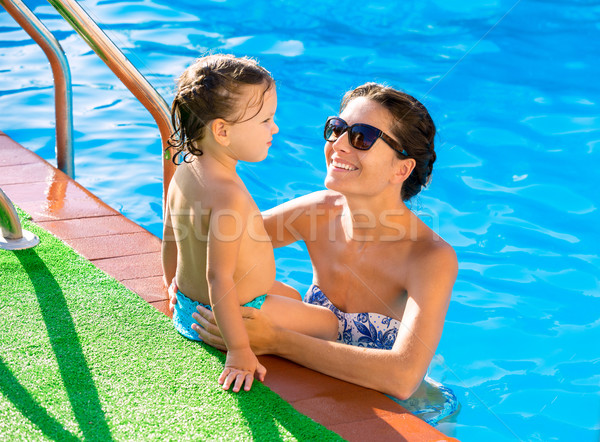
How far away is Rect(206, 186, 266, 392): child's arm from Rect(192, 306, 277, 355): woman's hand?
0.15 metres

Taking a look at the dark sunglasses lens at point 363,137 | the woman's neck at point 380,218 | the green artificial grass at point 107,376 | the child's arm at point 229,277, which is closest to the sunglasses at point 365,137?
the dark sunglasses lens at point 363,137

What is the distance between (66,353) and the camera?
2.93 metres

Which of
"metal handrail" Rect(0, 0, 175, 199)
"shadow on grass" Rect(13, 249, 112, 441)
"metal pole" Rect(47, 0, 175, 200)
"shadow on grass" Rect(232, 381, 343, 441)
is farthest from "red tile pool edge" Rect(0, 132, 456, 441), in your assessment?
"metal pole" Rect(47, 0, 175, 200)

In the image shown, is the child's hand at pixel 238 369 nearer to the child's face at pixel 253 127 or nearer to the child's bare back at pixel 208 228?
the child's bare back at pixel 208 228

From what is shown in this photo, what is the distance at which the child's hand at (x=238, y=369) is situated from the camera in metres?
2.76

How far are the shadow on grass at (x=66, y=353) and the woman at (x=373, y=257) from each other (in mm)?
539

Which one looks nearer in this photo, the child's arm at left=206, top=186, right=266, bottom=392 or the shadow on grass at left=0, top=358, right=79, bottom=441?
the shadow on grass at left=0, top=358, right=79, bottom=441

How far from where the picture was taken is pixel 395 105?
3.16 meters

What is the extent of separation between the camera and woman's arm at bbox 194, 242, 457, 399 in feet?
9.29

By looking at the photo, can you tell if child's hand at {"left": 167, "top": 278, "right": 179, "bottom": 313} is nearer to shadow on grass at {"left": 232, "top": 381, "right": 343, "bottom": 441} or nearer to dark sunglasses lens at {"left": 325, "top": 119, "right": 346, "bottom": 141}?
shadow on grass at {"left": 232, "top": 381, "right": 343, "bottom": 441}

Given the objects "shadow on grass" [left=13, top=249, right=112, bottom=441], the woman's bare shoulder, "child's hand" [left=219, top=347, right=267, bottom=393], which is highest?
the woman's bare shoulder

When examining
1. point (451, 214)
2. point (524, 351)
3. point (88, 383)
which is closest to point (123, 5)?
point (451, 214)

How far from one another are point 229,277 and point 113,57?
1.49m

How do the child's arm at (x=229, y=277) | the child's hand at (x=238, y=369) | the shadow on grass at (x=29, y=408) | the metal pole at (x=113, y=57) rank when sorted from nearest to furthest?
the shadow on grass at (x=29, y=408)
the child's arm at (x=229, y=277)
the child's hand at (x=238, y=369)
the metal pole at (x=113, y=57)
